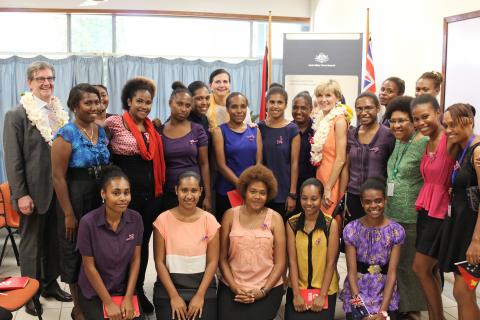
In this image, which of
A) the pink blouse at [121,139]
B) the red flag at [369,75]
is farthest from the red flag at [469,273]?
the red flag at [369,75]

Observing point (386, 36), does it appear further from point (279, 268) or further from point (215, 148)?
point (279, 268)

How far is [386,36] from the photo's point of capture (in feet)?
19.9

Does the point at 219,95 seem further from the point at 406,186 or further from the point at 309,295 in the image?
the point at 309,295

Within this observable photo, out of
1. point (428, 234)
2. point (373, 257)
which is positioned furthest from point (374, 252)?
point (428, 234)

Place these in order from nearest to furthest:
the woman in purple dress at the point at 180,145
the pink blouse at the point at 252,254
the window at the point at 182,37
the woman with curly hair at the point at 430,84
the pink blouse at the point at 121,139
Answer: the pink blouse at the point at 252,254 < the pink blouse at the point at 121,139 < the woman in purple dress at the point at 180,145 < the woman with curly hair at the point at 430,84 < the window at the point at 182,37

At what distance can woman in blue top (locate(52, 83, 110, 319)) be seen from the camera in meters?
2.89

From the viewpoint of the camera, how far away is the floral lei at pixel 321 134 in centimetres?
349

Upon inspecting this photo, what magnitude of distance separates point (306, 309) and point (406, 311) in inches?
31.4

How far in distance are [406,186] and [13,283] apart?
237cm

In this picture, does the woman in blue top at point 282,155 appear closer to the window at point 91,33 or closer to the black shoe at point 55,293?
the black shoe at point 55,293

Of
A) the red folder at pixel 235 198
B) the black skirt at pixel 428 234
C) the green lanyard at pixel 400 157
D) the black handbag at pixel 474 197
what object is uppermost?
the green lanyard at pixel 400 157

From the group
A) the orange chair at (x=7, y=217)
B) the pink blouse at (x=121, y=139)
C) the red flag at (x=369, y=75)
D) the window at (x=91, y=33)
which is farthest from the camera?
the window at (x=91, y=33)

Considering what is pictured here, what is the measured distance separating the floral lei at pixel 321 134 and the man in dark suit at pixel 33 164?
1.81m

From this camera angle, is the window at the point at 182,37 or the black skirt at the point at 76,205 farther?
the window at the point at 182,37
